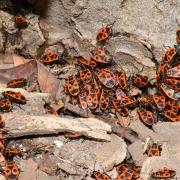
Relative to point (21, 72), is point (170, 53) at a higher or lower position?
higher

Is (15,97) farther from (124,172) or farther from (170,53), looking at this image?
(170,53)

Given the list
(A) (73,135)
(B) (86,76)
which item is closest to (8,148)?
(A) (73,135)

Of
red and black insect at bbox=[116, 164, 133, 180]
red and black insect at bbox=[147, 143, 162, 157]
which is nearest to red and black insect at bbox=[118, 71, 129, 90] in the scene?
red and black insect at bbox=[147, 143, 162, 157]

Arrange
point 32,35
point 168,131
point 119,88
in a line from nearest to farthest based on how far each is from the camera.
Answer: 1. point 168,131
2. point 119,88
3. point 32,35

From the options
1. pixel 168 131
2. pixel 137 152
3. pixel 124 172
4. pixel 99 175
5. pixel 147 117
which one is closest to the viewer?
pixel 99 175

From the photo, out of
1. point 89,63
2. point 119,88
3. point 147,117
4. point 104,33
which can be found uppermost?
point 104,33

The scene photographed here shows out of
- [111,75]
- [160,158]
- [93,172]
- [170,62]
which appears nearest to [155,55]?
[170,62]
